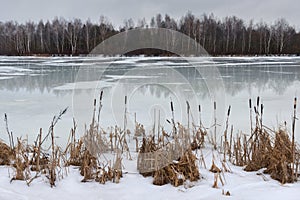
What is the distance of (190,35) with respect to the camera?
3172 centimetres

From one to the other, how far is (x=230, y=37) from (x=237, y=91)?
29668mm

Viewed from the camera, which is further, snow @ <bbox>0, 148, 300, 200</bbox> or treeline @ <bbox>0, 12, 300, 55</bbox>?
treeline @ <bbox>0, 12, 300, 55</bbox>

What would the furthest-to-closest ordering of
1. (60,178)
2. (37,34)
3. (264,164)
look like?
(37,34) < (264,164) < (60,178)

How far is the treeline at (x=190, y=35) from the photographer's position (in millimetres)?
30719

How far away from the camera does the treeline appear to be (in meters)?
30.7

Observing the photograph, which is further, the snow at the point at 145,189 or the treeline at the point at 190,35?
the treeline at the point at 190,35

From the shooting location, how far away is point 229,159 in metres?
2.68

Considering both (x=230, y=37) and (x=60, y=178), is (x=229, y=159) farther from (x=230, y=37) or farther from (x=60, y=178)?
(x=230, y=37)

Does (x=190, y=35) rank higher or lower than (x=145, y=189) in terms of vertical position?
higher

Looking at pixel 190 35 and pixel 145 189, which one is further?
pixel 190 35

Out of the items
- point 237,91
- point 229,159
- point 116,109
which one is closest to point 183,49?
point 237,91

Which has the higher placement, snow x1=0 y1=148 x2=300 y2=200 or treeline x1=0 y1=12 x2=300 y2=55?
treeline x1=0 y1=12 x2=300 y2=55

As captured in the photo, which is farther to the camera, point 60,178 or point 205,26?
point 205,26

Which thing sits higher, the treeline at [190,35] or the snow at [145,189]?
the treeline at [190,35]
